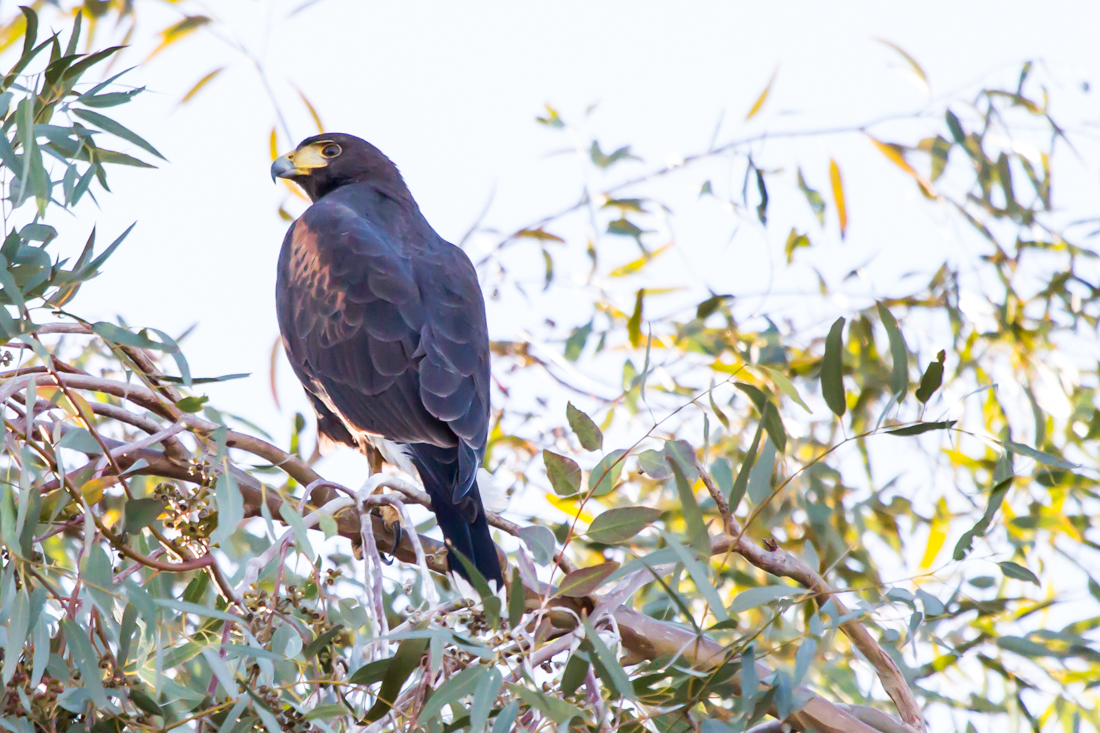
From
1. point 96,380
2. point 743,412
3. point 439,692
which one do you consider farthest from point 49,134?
point 743,412

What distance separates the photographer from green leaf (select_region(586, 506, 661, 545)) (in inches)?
59.1

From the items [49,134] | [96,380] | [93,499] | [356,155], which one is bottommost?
[93,499]

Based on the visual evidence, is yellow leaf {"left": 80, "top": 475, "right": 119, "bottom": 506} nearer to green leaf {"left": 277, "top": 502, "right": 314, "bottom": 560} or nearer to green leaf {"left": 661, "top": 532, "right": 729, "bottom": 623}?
green leaf {"left": 277, "top": 502, "right": 314, "bottom": 560}

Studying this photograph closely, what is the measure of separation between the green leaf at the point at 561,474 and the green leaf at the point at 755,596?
35 centimetres

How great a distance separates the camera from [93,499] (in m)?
1.57

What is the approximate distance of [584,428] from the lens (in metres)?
1.54

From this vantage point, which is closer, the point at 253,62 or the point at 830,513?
the point at 830,513

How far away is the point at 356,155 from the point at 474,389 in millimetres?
1480

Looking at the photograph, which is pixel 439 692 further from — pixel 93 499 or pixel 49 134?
pixel 49 134

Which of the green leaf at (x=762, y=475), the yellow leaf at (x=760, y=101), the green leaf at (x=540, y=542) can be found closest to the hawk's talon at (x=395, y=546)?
the green leaf at (x=540, y=542)

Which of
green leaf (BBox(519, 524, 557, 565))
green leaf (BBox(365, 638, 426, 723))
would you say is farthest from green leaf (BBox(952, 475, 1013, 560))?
green leaf (BBox(365, 638, 426, 723))

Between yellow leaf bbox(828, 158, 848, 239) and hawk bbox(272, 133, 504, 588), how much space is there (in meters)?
1.04

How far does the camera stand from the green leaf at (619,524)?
4.93ft

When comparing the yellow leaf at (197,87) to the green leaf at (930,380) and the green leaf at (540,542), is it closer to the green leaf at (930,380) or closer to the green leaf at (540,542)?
the green leaf at (540,542)
